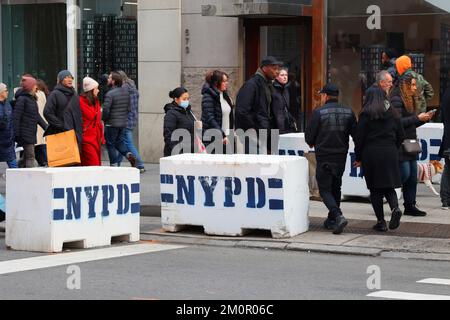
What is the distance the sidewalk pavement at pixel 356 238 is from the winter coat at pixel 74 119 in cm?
140

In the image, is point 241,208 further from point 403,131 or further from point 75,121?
point 75,121

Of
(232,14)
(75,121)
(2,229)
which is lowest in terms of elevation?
(2,229)

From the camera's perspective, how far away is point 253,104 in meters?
14.6

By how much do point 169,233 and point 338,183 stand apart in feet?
6.76

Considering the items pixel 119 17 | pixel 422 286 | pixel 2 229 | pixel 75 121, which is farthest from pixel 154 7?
pixel 422 286

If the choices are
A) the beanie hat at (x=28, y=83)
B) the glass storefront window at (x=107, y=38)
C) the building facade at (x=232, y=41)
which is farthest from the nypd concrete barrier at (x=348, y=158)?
the glass storefront window at (x=107, y=38)

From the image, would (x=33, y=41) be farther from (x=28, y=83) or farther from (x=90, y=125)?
(x=90, y=125)

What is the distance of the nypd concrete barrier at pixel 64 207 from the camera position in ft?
39.5

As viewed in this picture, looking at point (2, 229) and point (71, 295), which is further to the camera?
point (2, 229)

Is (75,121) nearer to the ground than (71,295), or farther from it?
farther from it

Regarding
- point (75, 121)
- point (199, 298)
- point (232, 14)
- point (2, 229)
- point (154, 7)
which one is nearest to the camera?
point (199, 298)

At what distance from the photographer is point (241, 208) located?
1288cm

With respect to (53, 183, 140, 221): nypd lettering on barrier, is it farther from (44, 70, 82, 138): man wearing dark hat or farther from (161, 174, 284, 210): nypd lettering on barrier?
(44, 70, 82, 138): man wearing dark hat

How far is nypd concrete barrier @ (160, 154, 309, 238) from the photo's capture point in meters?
12.7
